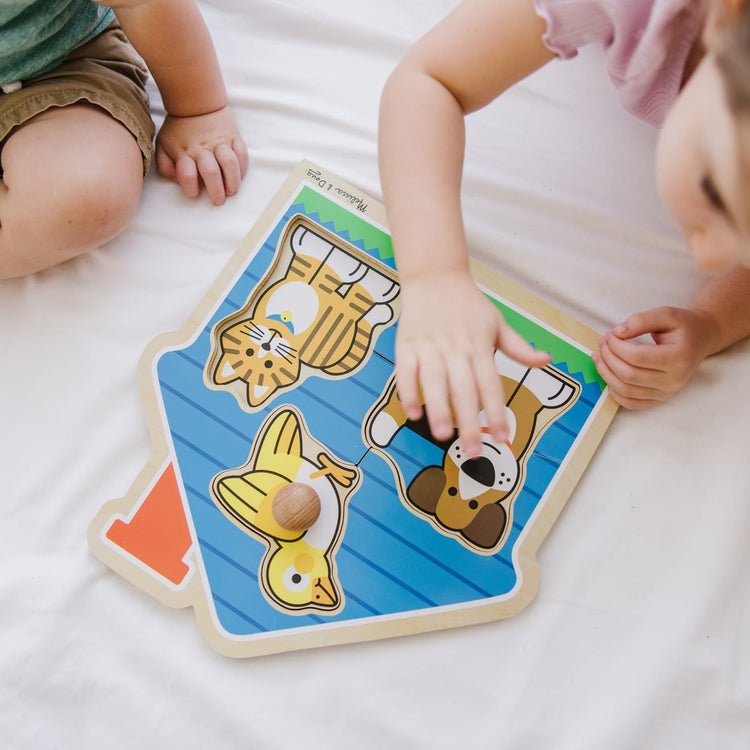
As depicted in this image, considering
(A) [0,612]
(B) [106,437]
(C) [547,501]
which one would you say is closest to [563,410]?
(C) [547,501]

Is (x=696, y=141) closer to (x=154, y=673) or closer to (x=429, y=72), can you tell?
(x=429, y=72)

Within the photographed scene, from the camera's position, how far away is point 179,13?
60cm

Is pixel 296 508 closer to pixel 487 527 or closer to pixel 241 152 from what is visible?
pixel 487 527

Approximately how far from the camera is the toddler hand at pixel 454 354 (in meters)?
0.49

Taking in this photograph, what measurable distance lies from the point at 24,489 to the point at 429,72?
1.53 ft

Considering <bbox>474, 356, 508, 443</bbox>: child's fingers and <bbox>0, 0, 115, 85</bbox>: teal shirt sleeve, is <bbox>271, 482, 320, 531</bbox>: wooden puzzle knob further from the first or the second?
<bbox>0, 0, 115, 85</bbox>: teal shirt sleeve

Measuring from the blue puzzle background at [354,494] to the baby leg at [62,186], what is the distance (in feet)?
0.39

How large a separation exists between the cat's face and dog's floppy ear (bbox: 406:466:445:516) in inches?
5.2

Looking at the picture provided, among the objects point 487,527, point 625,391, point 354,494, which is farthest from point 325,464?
point 625,391

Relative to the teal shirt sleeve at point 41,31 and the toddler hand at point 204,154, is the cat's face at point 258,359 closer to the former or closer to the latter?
the toddler hand at point 204,154

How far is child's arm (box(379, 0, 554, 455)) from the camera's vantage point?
0.49 metres

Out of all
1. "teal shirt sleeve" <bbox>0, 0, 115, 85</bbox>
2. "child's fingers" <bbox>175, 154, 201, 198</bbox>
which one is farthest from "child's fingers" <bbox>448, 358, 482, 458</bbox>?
"teal shirt sleeve" <bbox>0, 0, 115, 85</bbox>

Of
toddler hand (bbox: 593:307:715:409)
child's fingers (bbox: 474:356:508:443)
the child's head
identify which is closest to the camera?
the child's head

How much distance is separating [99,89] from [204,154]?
98 millimetres
